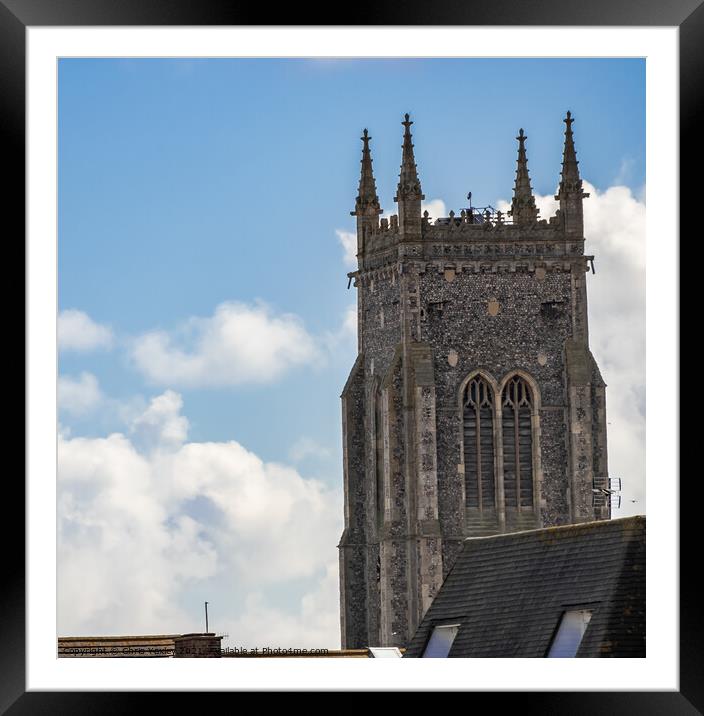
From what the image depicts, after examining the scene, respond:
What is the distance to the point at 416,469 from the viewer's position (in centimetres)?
5850

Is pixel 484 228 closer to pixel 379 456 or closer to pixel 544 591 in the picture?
pixel 379 456

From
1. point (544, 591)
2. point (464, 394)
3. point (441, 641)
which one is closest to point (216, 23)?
point (544, 591)

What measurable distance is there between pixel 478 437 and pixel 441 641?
3314 centimetres

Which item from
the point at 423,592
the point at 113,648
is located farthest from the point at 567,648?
the point at 423,592

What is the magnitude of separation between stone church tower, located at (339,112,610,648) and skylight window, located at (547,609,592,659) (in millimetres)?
35098

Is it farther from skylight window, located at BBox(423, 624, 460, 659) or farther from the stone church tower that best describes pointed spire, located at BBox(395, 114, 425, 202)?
skylight window, located at BBox(423, 624, 460, 659)

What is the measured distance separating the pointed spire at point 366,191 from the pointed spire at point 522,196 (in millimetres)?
4133

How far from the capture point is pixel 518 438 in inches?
2333
